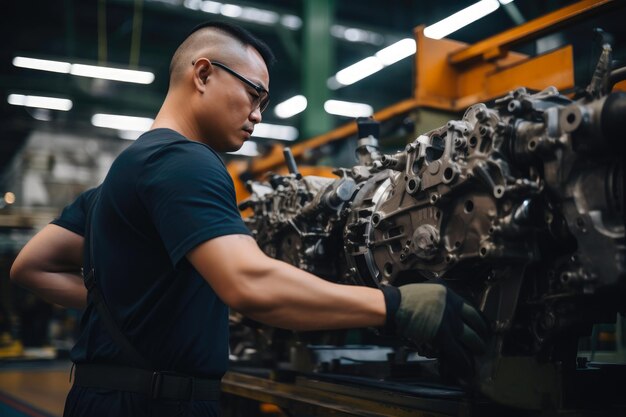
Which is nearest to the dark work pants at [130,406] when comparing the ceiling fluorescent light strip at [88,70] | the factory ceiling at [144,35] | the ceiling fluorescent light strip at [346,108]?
the factory ceiling at [144,35]

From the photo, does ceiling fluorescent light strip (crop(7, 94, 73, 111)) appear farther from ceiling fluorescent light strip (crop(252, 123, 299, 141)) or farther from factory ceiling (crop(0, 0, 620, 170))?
ceiling fluorescent light strip (crop(252, 123, 299, 141))

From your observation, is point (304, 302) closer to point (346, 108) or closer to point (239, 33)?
point (239, 33)

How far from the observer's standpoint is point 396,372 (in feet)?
7.93

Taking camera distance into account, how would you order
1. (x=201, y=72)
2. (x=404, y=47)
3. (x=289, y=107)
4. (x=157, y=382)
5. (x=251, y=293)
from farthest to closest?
(x=289, y=107)
(x=404, y=47)
(x=201, y=72)
(x=157, y=382)
(x=251, y=293)

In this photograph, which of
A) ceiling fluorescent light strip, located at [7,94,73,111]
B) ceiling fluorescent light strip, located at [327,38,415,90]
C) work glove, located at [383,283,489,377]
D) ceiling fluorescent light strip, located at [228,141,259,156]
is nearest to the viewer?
work glove, located at [383,283,489,377]

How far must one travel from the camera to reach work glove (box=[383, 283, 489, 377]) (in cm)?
144

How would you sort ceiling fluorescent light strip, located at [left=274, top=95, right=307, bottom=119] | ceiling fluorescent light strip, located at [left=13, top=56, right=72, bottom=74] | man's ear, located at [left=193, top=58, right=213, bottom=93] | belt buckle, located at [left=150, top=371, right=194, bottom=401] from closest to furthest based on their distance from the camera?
1. belt buckle, located at [left=150, top=371, right=194, bottom=401]
2. man's ear, located at [left=193, top=58, right=213, bottom=93]
3. ceiling fluorescent light strip, located at [left=13, top=56, right=72, bottom=74]
4. ceiling fluorescent light strip, located at [left=274, top=95, right=307, bottom=119]

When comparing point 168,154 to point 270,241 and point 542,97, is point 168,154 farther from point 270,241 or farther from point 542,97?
point 270,241

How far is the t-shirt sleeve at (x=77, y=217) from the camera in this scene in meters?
2.14

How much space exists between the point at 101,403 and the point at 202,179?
2.21ft

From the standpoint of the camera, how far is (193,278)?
1621 mm

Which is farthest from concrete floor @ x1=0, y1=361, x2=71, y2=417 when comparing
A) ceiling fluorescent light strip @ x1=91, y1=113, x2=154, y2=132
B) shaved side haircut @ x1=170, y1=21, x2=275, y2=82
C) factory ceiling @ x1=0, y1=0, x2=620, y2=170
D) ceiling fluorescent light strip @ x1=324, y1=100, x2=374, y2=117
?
ceiling fluorescent light strip @ x1=324, y1=100, x2=374, y2=117

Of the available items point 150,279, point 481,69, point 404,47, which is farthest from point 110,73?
point 150,279

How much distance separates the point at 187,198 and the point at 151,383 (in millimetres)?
519
